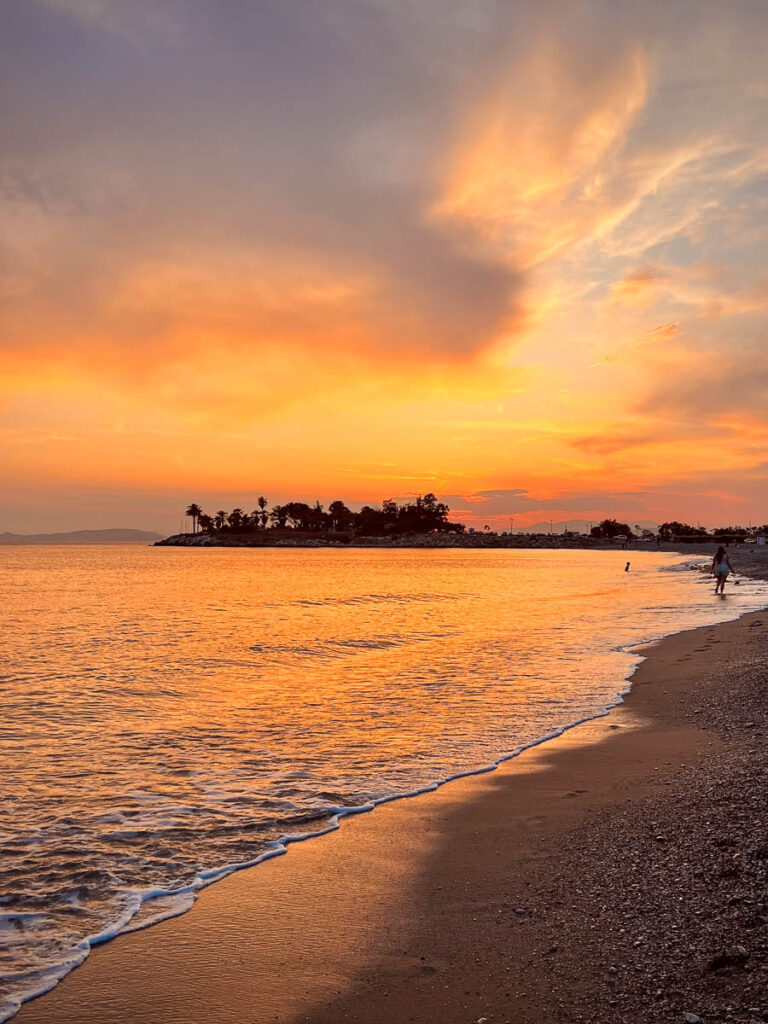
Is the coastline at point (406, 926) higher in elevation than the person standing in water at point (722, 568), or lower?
lower

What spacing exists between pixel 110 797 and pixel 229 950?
449 cm

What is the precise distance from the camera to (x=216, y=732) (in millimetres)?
12711

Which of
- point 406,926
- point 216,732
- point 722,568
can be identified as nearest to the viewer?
point 406,926

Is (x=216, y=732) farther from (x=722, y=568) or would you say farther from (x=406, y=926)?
(x=722, y=568)

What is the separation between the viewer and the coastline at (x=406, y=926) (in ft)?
15.0

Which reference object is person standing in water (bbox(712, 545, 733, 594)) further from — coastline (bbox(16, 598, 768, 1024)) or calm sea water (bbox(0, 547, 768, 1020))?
coastline (bbox(16, 598, 768, 1024))

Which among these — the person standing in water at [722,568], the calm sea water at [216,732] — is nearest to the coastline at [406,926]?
the calm sea water at [216,732]

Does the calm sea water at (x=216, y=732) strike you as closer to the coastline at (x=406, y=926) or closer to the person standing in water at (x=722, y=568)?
the coastline at (x=406, y=926)

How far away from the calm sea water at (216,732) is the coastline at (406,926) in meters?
0.48

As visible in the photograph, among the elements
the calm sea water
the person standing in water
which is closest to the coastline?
the calm sea water

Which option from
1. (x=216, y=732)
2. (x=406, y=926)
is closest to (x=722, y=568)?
(x=216, y=732)

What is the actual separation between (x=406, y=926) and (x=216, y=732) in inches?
307

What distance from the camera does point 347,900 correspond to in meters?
6.11

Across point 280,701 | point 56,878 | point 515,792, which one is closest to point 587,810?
point 515,792
